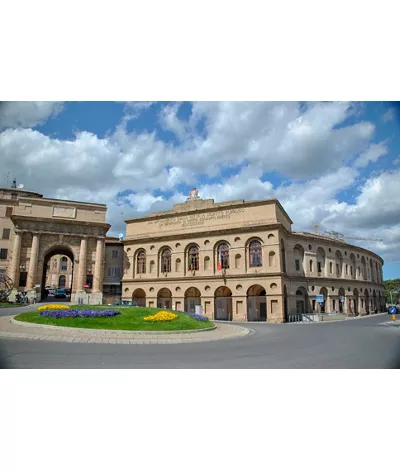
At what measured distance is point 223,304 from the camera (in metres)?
35.9

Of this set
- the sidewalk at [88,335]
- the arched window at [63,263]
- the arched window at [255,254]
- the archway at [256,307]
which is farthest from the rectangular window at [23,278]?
the arched window at [63,263]

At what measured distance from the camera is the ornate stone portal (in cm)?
3800

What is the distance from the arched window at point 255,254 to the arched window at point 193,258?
5961 millimetres

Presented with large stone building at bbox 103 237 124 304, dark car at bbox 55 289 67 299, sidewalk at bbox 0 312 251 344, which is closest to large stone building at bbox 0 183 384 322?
large stone building at bbox 103 237 124 304

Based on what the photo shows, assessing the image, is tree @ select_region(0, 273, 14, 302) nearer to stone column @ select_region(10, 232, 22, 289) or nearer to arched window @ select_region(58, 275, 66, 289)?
stone column @ select_region(10, 232, 22, 289)

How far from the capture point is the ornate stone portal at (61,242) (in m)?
38.0

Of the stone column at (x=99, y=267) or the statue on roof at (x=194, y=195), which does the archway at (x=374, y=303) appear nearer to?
the statue on roof at (x=194, y=195)

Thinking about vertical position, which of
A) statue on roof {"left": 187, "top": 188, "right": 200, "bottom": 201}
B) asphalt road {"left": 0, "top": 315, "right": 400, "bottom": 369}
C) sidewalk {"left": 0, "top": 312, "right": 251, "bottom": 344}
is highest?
statue on roof {"left": 187, "top": 188, "right": 200, "bottom": 201}

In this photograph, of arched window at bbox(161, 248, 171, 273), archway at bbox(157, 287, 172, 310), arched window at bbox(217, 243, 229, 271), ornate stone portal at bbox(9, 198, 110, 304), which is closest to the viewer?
arched window at bbox(217, 243, 229, 271)

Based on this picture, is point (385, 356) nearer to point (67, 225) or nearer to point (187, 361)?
point (187, 361)

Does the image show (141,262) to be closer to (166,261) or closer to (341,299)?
(166,261)

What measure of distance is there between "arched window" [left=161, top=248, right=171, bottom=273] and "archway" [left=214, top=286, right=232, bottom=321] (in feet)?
20.6

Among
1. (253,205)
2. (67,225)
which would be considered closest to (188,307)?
(253,205)

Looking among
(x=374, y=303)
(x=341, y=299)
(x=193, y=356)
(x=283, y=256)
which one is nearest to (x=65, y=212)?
(x=283, y=256)
